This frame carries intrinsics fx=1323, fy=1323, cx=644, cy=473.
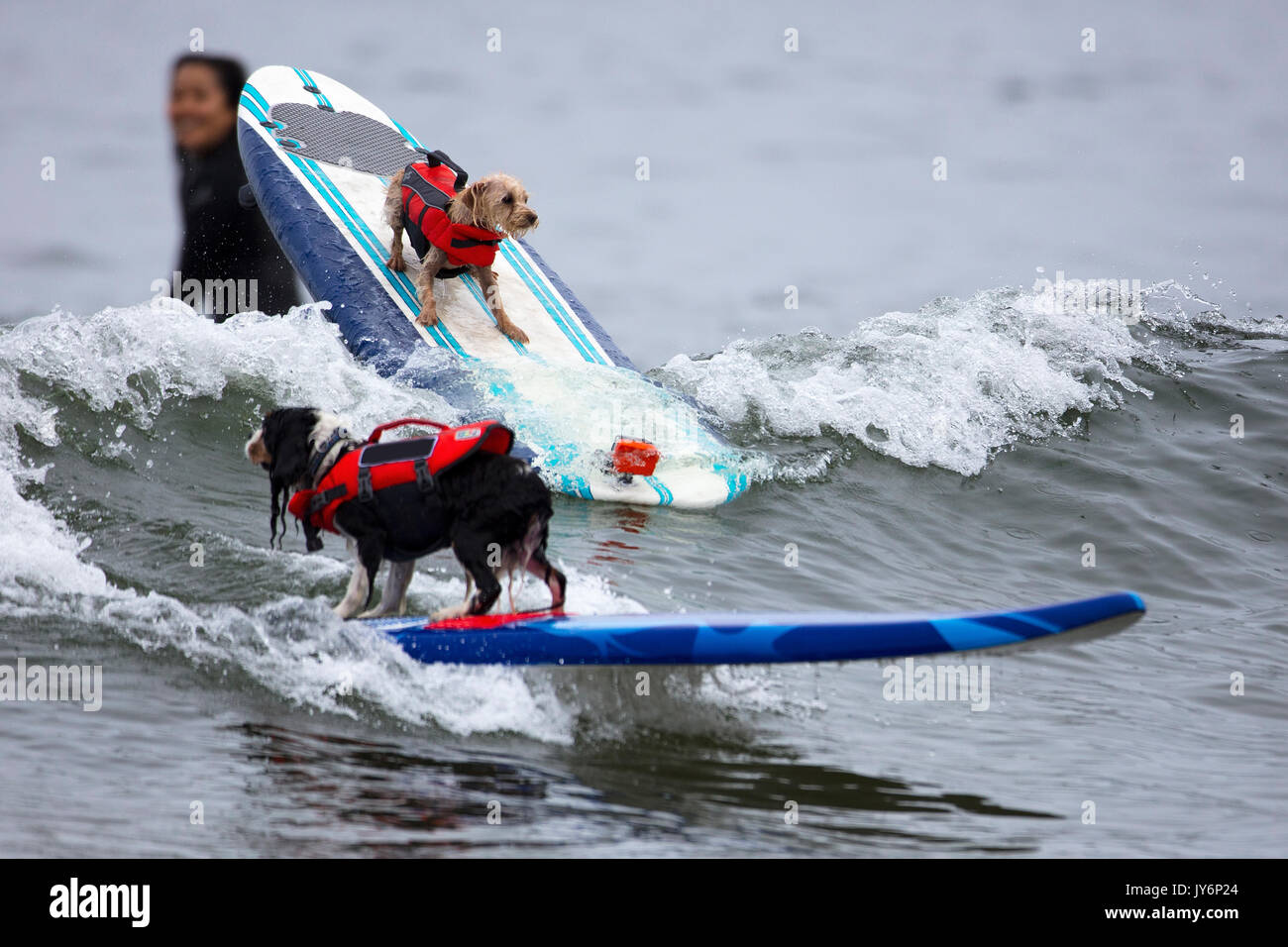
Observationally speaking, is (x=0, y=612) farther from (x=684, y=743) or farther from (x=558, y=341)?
(x=558, y=341)

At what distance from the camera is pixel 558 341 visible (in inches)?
343

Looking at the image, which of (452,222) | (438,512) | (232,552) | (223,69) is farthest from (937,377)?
(438,512)

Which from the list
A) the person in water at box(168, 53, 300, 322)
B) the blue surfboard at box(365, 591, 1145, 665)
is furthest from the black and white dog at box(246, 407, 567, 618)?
the person in water at box(168, 53, 300, 322)

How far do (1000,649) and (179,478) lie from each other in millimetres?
4573

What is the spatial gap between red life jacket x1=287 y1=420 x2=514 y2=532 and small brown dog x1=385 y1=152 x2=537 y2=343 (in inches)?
127

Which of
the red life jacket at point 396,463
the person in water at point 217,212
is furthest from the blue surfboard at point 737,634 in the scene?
the person in water at point 217,212

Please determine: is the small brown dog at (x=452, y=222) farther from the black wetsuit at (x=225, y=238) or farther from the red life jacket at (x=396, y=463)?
the red life jacket at (x=396, y=463)

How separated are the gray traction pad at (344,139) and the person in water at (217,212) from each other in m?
0.59

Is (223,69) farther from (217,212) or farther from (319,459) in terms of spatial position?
(319,459)

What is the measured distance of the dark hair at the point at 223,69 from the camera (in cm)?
1006

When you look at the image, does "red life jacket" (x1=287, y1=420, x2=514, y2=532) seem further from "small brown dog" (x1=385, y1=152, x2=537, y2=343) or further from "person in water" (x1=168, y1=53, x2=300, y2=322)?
"person in water" (x1=168, y1=53, x2=300, y2=322)

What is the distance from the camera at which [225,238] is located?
32.2 ft
